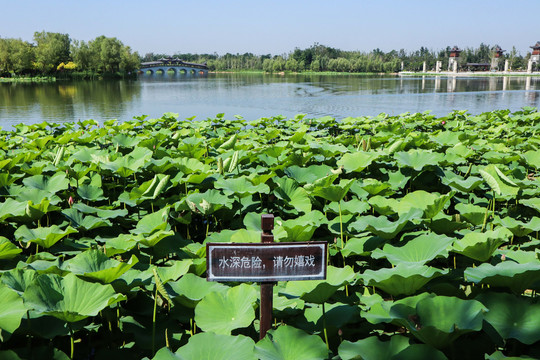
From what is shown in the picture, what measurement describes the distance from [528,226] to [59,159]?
3798 mm

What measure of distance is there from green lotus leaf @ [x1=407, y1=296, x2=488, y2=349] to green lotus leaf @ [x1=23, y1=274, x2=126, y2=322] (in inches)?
42.2

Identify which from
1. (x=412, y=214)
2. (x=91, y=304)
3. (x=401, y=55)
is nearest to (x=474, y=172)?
(x=412, y=214)

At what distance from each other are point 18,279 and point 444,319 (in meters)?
1.64

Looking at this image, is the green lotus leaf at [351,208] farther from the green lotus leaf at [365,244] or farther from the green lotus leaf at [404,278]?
the green lotus leaf at [404,278]

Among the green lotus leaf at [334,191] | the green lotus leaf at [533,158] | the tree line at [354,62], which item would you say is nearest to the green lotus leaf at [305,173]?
the green lotus leaf at [334,191]

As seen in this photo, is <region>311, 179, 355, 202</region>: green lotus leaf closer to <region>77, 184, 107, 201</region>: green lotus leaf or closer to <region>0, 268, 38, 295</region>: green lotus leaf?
<region>0, 268, 38, 295</region>: green lotus leaf

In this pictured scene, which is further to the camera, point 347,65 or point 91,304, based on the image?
point 347,65

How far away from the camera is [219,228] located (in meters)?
3.36

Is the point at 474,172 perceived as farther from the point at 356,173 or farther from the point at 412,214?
the point at 412,214

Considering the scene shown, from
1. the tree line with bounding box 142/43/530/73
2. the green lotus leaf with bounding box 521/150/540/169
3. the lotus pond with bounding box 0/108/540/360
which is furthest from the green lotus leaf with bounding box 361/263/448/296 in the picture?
the tree line with bounding box 142/43/530/73

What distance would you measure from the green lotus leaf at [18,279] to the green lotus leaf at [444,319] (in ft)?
4.87

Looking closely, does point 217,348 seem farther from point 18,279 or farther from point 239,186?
point 239,186

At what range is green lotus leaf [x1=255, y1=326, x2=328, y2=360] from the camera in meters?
1.42

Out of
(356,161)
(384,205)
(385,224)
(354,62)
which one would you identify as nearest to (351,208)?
(384,205)
